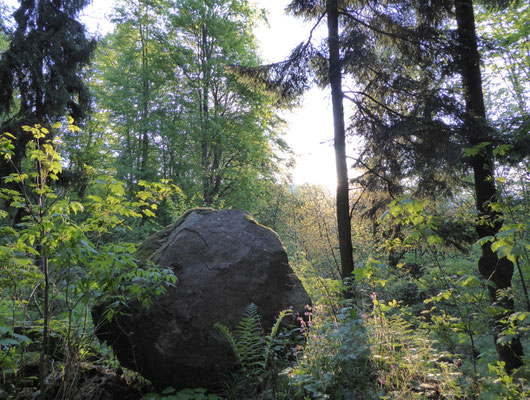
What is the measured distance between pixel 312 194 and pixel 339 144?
244 cm

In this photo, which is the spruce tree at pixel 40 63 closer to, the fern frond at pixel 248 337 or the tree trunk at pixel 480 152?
the fern frond at pixel 248 337

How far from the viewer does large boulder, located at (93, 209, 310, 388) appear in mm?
3436

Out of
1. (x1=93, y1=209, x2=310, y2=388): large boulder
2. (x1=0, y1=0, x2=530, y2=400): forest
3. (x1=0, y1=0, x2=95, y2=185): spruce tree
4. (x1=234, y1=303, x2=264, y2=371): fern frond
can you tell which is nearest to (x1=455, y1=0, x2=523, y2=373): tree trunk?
→ (x1=0, y1=0, x2=530, y2=400): forest

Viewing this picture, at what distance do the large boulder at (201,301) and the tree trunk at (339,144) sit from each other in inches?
54.0

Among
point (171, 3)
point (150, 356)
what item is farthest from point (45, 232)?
point (171, 3)

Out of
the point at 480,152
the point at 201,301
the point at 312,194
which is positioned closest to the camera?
the point at 201,301

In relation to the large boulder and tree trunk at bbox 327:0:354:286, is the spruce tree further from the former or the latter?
tree trunk at bbox 327:0:354:286

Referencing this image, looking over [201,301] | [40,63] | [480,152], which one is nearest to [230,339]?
[201,301]

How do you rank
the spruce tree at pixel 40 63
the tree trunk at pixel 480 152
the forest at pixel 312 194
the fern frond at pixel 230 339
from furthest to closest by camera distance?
the spruce tree at pixel 40 63 < the tree trunk at pixel 480 152 < the fern frond at pixel 230 339 < the forest at pixel 312 194

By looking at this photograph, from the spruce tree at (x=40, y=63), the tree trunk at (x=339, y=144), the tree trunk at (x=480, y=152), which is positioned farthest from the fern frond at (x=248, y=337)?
the spruce tree at (x=40, y=63)

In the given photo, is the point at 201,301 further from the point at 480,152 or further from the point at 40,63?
the point at 40,63

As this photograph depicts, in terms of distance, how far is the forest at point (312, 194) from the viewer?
250cm

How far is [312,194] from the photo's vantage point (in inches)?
305

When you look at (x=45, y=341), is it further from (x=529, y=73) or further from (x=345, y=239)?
(x=529, y=73)
